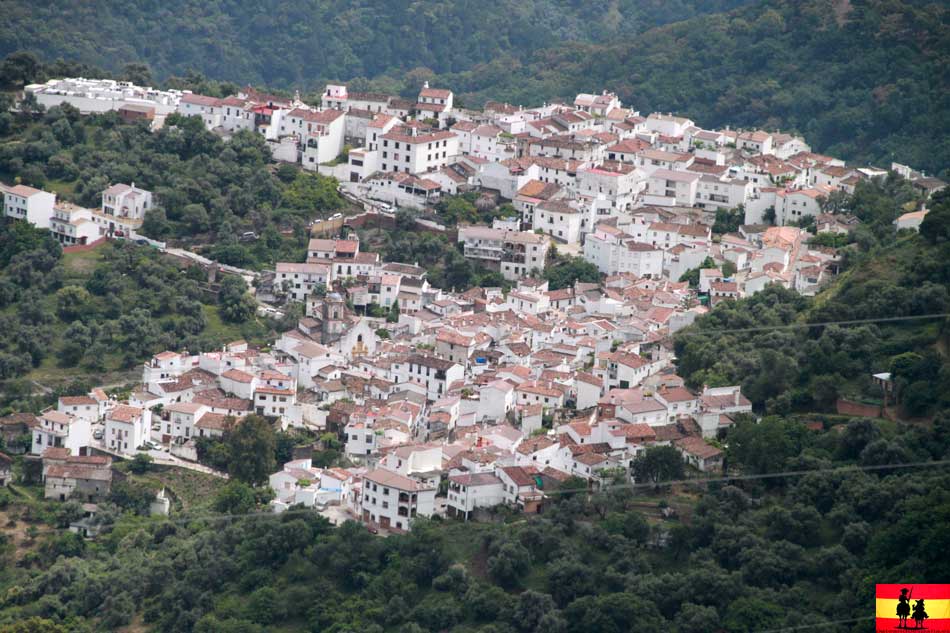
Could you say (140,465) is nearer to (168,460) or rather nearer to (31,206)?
(168,460)

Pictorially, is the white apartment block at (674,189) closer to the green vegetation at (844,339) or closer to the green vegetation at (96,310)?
the green vegetation at (844,339)

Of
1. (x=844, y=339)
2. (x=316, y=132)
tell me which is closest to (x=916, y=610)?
(x=844, y=339)

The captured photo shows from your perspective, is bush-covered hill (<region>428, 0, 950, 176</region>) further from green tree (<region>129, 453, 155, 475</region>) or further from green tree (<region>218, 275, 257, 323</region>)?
green tree (<region>129, 453, 155, 475</region>)

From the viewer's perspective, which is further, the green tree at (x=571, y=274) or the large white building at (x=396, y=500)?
the green tree at (x=571, y=274)

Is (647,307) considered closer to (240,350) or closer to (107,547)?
(240,350)

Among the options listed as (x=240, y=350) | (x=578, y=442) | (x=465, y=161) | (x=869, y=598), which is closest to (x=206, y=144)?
(x=465, y=161)

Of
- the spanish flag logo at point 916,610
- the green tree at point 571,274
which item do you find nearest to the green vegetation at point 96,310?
the green tree at point 571,274
